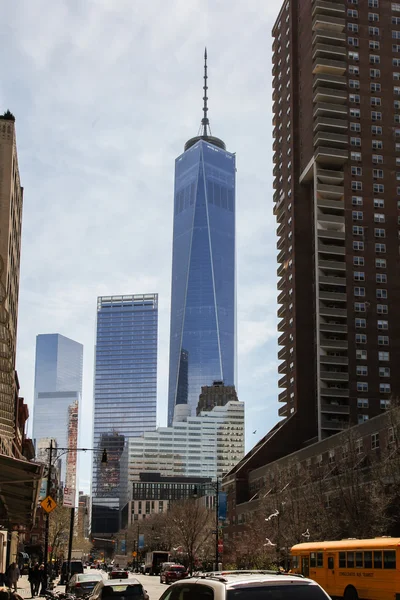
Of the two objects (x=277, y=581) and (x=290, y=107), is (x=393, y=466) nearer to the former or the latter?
(x=277, y=581)

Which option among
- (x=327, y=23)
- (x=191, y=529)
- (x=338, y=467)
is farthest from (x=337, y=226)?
(x=338, y=467)

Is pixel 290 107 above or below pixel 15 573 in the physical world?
above

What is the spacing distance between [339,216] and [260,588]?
124897 millimetres

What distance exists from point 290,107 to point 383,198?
25.5 metres

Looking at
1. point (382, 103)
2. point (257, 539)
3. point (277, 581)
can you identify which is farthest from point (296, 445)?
point (277, 581)

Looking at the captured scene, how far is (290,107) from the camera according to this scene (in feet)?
477

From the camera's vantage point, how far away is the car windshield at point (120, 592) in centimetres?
2317

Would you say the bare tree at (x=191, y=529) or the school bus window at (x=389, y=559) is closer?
the school bus window at (x=389, y=559)

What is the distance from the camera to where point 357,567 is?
3422 centimetres

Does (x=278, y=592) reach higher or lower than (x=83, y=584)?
higher

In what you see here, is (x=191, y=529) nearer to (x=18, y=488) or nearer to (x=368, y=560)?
(x=368, y=560)

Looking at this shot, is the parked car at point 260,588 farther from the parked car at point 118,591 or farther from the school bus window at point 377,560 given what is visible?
the school bus window at point 377,560

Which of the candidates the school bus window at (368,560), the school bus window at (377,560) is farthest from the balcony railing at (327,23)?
the school bus window at (377,560)

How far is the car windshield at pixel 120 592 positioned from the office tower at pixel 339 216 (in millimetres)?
100688
